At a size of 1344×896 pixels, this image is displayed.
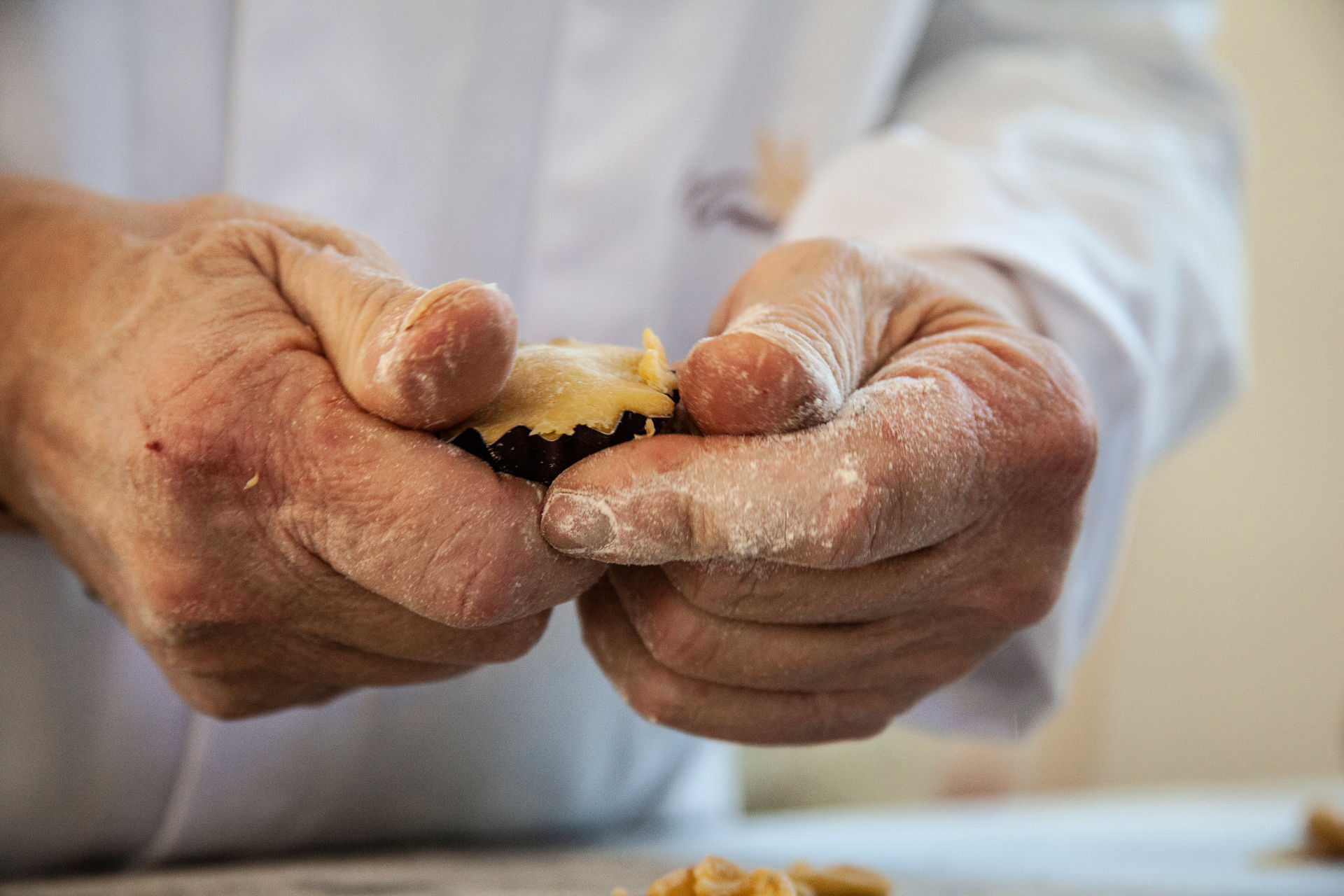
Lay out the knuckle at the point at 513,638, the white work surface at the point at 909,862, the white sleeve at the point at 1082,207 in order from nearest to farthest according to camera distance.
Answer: the knuckle at the point at 513,638 → the white work surface at the point at 909,862 → the white sleeve at the point at 1082,207

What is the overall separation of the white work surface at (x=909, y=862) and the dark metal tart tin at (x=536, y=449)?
280 millimetres

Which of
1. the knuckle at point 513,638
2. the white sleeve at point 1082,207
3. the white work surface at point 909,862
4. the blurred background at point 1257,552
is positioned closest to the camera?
the knuckle at point 513,638

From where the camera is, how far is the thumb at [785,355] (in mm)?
419

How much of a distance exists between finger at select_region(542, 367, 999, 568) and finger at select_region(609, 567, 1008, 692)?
0.22 ft

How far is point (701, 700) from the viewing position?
1.77 ft

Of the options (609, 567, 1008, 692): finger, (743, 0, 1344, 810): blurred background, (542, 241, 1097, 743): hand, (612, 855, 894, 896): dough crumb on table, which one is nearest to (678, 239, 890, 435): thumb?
(542, 241, 1097, 743): hand

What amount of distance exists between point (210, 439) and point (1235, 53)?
2.26m

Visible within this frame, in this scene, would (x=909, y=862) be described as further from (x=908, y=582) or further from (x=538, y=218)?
(x=538, y=218)

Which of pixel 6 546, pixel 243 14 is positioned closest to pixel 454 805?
pixel 6 546

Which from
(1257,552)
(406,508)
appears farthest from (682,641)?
(1257,552)

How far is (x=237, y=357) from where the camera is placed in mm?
427

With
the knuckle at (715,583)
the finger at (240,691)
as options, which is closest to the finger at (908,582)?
the knuckle at (715,583)

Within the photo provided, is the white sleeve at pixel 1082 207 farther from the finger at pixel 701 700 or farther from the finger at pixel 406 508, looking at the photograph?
the finger at pixel 406 508

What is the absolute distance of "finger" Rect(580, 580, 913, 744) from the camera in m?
0.54
